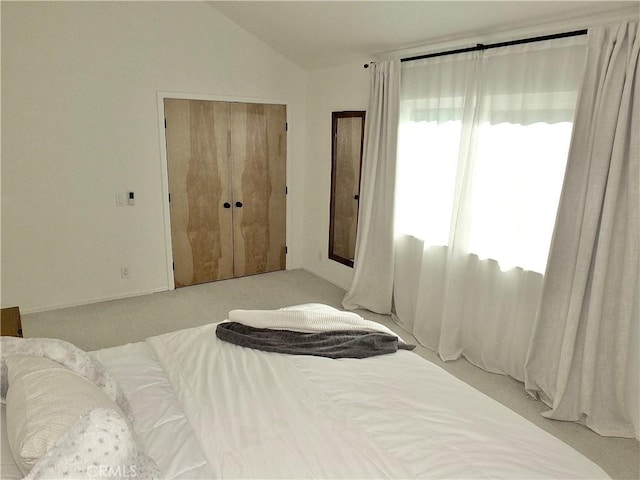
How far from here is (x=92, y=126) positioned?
4070mm

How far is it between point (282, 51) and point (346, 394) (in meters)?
3.98

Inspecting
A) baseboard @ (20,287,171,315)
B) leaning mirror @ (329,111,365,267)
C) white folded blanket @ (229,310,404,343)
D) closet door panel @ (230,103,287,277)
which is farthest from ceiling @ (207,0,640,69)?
baseboard @ (20,287,171,315)

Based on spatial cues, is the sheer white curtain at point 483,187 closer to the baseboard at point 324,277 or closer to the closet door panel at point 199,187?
the baseboard at point 324,277

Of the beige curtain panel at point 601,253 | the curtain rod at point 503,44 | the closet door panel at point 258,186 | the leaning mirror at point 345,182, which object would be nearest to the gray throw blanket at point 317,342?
the beige curtain panel at point 601,253

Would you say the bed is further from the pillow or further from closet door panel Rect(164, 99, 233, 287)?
closet door panel Rect(164, 99, 233, 287)

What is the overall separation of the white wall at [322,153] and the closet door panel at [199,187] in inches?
38.1

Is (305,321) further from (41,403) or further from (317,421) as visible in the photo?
(41,403)

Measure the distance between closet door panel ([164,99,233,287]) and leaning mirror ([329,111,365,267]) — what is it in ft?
3.71

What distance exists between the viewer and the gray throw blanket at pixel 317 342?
7.30 ft

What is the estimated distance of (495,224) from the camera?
3141mm

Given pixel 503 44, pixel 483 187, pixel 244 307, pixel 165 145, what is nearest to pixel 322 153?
pixel 165 145

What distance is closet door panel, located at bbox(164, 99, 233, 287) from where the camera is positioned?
178 inches

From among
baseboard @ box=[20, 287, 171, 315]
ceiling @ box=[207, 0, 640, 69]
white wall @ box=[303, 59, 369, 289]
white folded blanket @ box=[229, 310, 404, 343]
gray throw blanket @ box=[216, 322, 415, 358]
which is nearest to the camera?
gray throw blanket @ box=[216, 322, 415, 358]

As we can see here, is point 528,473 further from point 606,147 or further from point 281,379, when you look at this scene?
point 606,147
